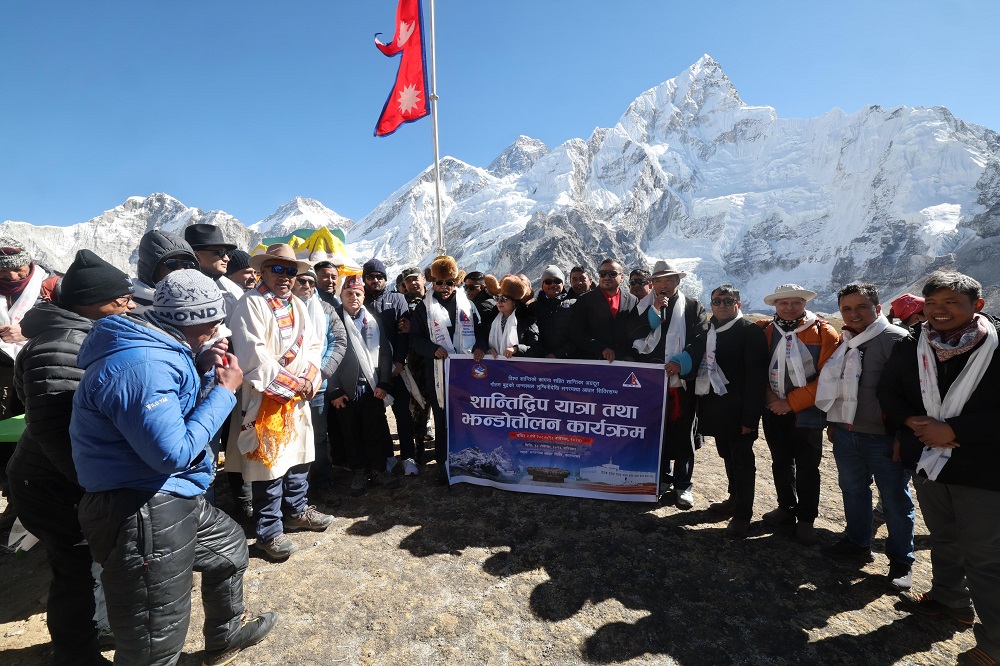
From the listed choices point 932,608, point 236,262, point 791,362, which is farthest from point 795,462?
point 236,262

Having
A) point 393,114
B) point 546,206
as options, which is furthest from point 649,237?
point 393,114

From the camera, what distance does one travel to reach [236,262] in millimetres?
5375

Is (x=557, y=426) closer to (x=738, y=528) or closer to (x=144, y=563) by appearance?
(x=738, y=528)

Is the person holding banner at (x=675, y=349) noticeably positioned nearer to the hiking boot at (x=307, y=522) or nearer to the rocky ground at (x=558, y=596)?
the rocky ground at (x=558, y=596)

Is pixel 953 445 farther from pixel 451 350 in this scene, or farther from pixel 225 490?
pixel 225 490

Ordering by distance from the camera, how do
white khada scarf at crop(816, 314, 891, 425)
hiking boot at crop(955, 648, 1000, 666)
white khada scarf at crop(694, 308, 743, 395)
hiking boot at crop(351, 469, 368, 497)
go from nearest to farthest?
hiking boot at crop(955, 648, 1000, 666) → white khada scarf at crop(816, 314, 891, 425) → white khada scarf at crop(694, 308, 743, 395) → hiking boot at crop(351, 469, 368, 497)

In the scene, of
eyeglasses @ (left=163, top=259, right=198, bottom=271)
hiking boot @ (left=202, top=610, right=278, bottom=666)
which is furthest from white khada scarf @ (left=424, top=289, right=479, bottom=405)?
hiking boot @ (left=202, top=610, right=278, bottom=666)

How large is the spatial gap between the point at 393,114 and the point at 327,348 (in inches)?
318

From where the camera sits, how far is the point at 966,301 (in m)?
2.66

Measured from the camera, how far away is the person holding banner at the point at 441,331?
496 cm

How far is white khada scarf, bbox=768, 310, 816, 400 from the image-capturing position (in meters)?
3.75

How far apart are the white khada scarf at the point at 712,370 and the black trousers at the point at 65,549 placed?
188 inches

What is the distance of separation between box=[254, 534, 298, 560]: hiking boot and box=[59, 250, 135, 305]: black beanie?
89.0 inches

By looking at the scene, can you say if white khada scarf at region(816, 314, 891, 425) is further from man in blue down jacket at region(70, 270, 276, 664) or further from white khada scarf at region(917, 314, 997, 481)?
man in blue down jacket at region(70, 270, 276, 664)
